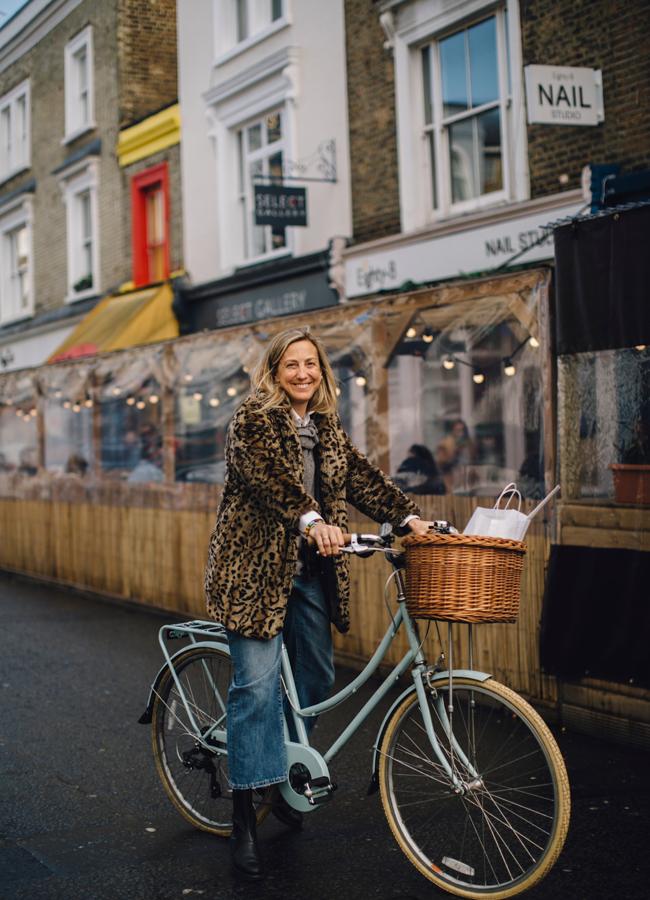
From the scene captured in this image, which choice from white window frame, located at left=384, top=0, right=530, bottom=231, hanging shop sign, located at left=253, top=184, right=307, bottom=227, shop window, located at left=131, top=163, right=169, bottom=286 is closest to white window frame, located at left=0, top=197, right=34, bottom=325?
shop window, located at left=131, top=163, right=169, bottom=286

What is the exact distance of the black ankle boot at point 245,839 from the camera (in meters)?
3.95

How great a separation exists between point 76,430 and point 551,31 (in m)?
6.85

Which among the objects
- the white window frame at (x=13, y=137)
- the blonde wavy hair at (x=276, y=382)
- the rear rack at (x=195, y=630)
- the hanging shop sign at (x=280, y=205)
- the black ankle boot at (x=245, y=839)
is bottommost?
the black ankle boot at (x=245, y=839)

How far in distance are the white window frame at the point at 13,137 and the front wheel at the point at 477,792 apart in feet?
76.0

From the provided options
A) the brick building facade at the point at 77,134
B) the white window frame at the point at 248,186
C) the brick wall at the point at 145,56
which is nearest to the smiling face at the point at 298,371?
the white window frame at the point at 248,186

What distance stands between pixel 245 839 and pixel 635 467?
2903 mm

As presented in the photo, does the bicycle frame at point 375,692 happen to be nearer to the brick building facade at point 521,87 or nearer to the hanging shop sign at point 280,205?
the brick building facade at point 521,87

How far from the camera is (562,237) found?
20.0 feet

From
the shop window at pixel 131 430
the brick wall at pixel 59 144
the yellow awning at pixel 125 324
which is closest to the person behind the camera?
the shop window at pixel 131 430

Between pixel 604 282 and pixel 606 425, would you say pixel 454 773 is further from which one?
pixel 604 282

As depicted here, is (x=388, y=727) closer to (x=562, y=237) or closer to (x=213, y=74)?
(x=562, y=237)

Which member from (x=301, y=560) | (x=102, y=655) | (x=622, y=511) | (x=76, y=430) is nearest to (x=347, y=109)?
(x=76, y=430)

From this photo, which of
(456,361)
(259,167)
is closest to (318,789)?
(456,361)

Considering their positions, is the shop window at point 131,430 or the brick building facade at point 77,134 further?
the brick building facade at point 77,134
